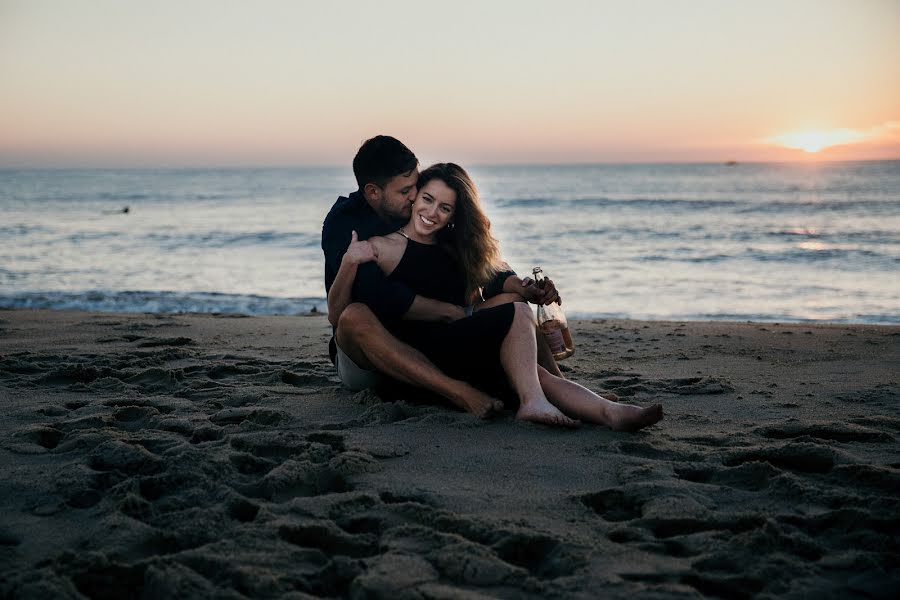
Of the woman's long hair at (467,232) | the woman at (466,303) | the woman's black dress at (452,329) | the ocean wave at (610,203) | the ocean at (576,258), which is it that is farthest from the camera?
the ocean wave at (610,203)

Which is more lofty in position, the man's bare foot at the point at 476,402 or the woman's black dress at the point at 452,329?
the woman's black dress at the point at 452,329

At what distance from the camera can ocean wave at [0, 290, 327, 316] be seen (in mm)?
9805

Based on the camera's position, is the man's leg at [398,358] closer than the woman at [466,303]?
No

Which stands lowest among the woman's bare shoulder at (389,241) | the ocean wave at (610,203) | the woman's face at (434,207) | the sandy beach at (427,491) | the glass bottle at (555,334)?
the sandy beach at (427,491)

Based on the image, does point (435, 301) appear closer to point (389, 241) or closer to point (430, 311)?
point (430, 311)

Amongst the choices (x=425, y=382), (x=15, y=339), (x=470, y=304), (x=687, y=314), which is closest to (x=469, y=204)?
(x=470, y=304)

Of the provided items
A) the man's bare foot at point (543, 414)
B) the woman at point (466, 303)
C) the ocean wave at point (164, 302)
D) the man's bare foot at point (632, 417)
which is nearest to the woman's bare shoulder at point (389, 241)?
the woman at point (466, 303)

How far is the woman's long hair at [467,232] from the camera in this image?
4.14m

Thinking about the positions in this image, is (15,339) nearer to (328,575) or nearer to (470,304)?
(470,304)

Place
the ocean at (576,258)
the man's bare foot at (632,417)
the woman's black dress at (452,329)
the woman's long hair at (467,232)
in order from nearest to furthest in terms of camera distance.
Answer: the man's bare foot at (632,417)
the woman's black dress at (452,329)
the woman's long hair at (467,232)
the ocean at (576,258)

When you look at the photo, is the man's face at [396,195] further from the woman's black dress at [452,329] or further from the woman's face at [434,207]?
the woman's black dress at [452,329]

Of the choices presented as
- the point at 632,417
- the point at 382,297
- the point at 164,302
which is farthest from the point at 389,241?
the point at 164,302

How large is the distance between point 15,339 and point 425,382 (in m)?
4.00

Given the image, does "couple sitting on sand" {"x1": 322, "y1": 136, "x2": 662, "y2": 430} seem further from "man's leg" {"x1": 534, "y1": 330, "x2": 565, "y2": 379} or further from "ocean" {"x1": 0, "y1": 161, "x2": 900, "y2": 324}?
"ocean" {"x1": 0, "y1": 161, "x2": 900, "y2": 324}
